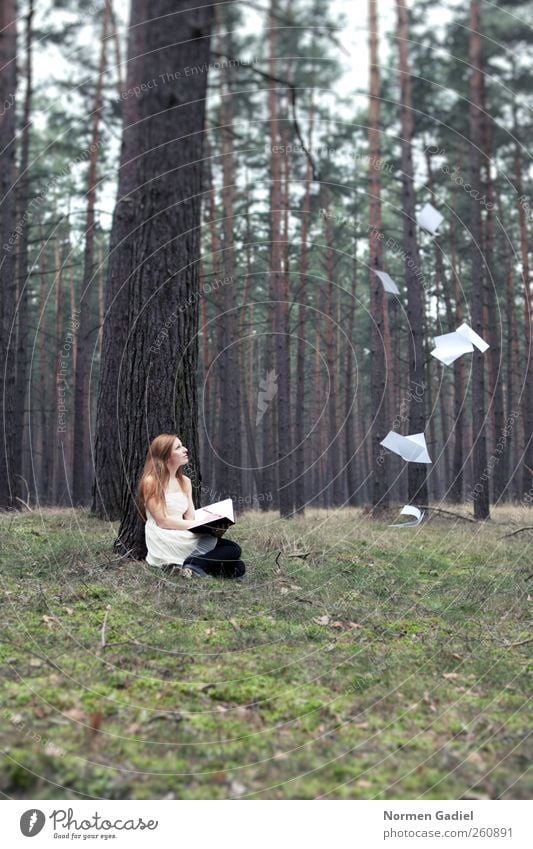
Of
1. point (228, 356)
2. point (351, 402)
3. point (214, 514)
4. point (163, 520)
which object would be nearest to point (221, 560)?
point (214, 514)

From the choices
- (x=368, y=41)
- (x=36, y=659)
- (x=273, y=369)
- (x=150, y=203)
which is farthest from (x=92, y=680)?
(x=273, y=369)

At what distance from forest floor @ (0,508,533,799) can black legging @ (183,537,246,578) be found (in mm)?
306

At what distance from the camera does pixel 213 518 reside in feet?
21.9

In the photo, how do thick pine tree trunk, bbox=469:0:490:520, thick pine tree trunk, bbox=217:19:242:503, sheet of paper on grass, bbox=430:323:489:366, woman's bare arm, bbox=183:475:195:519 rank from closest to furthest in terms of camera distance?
woman's bare arm, bbox=183:475:195:519 → sheet of paper on grass, bbox=430:323:489:366 → thick pine tree trunk, bbox=469:0:490:520 → thick pine tree trunk, bbox=217:19:242:503

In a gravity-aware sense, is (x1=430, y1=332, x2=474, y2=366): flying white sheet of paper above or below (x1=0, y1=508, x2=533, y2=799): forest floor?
above

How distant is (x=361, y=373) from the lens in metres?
37.7

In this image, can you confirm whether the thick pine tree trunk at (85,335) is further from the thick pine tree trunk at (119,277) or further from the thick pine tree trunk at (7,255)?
the thick pine tree trunk at (119,277)

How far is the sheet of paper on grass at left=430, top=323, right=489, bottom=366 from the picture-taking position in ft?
26.4

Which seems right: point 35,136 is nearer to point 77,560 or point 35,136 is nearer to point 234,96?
point 234,96

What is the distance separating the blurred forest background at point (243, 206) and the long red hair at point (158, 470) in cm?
43

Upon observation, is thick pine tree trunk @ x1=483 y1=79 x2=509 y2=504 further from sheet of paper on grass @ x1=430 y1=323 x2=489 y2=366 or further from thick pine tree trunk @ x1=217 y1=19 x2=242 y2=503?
thick pine tree trunk @ x1=217 y1=19 x2=242 y2=503

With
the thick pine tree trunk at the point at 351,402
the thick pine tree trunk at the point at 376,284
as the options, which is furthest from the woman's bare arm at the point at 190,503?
the thick pine tree trunk at the point at 351,402

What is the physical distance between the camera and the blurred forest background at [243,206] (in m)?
7.12

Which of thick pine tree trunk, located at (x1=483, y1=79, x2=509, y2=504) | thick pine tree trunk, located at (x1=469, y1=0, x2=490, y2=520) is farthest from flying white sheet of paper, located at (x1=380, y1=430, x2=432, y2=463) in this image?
thick pine tree trunk, located at (x1=483, y1=79, x2=509, y2=504)
